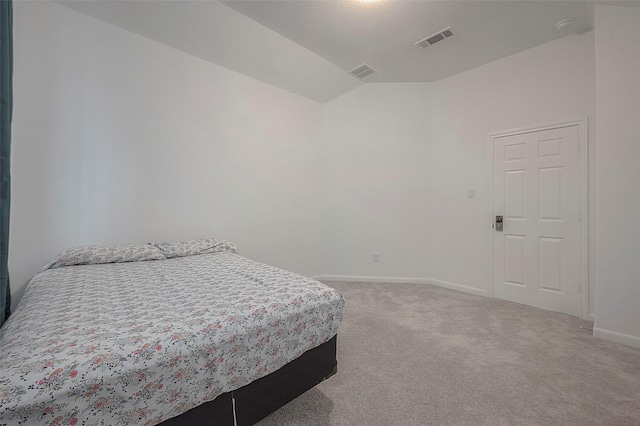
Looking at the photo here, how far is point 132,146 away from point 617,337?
176 inches

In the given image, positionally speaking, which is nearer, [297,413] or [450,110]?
[297,413]

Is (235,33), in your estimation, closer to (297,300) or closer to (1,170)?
(1,170)

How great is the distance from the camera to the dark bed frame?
3.34 feet

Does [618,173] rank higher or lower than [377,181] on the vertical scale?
lower

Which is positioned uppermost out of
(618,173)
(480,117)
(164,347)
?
(480,117)

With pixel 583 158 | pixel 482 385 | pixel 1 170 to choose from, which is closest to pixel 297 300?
pixel 482 385

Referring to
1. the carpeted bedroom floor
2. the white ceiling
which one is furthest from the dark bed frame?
the white ceiling

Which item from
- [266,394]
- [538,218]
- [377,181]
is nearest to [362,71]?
[377,181]

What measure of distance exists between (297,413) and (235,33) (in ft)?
10.4

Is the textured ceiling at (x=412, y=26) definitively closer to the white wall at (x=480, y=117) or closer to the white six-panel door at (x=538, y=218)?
the white wall at (x=480, y=117)

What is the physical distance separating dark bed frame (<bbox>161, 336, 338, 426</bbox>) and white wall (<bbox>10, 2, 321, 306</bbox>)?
2014 mm

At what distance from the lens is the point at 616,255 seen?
2.07 meters

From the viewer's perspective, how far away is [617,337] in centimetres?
203

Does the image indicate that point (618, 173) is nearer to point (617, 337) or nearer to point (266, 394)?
point (617, 337)
